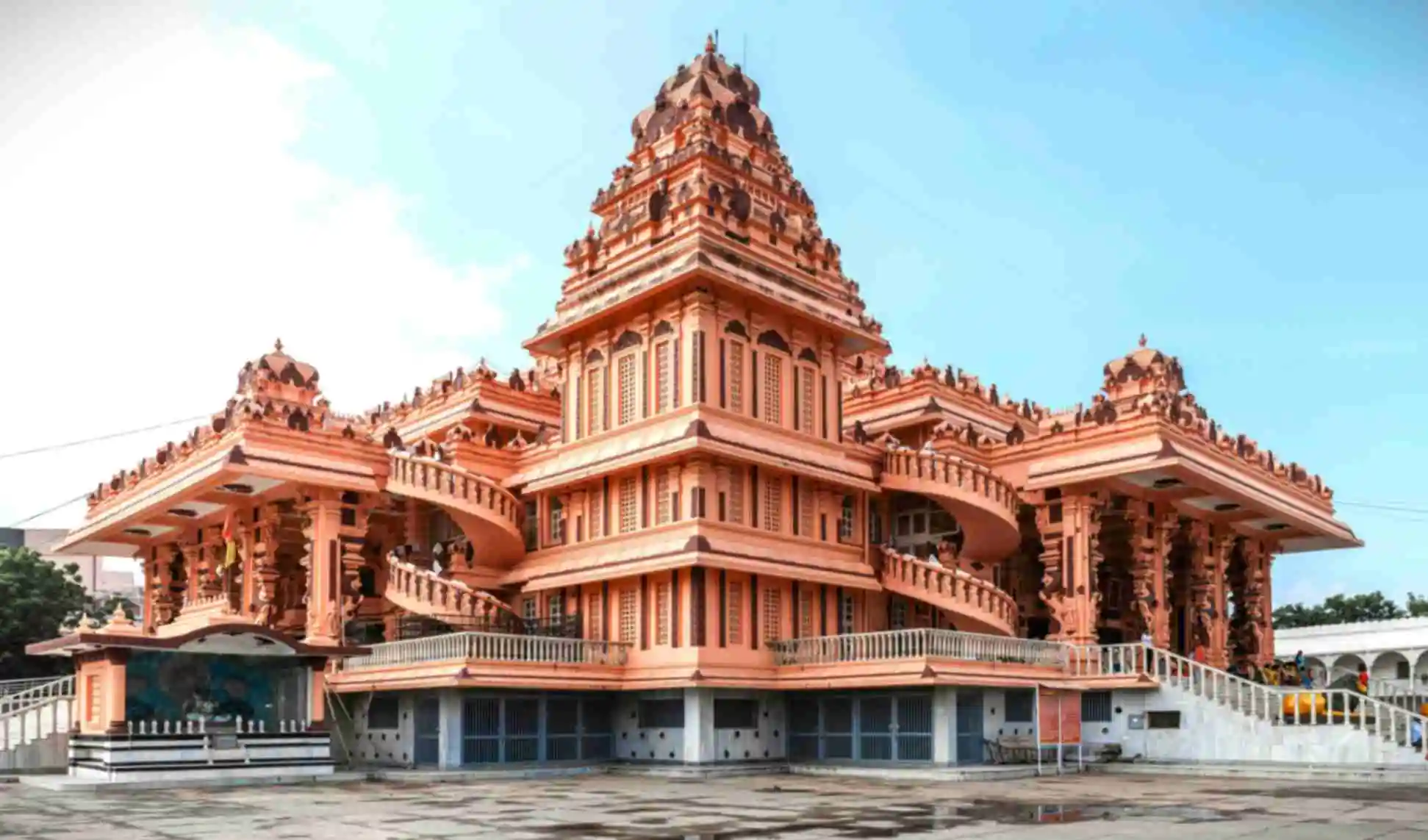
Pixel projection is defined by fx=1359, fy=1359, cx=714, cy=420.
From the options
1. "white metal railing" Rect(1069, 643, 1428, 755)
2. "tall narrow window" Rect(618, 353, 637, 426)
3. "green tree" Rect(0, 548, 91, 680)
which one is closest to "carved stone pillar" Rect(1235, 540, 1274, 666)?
"white metal railing" Rect(1069, 643, 1428, 755)

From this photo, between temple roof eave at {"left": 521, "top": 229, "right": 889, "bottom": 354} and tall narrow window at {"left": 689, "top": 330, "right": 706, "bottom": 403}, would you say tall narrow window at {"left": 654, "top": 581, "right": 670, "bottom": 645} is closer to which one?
tall narrow window at {"left": 689, "top": 330, "right": 706, "bottom": 403}

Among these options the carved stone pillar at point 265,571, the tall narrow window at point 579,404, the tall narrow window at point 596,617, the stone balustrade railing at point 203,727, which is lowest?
the stone balustrade railing at point 203,727

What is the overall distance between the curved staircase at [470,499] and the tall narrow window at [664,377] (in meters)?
4.84

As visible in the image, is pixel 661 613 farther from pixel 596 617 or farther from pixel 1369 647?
pixel 1369 647

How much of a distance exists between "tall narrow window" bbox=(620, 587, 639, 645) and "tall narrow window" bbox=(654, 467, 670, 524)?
1.71 metres

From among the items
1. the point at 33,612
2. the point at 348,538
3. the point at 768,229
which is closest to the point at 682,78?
the point at 768,229

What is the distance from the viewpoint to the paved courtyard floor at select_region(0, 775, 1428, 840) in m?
16.3

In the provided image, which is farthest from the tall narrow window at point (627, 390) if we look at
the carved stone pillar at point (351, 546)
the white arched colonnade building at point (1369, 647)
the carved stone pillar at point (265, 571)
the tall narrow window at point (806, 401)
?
the white arched colonnade building at point (1369, 647)

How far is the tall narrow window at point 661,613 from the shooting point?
28.3 m

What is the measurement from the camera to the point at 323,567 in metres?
31.7

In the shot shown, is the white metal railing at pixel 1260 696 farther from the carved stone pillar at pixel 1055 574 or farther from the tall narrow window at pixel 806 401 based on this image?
the tall narrow window at pixel 806 401

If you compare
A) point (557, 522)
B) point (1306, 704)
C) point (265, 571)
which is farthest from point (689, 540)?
point (1306, 704)

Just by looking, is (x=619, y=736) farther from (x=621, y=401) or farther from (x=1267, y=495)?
(x=1267, y=495)

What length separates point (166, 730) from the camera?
2503cm
